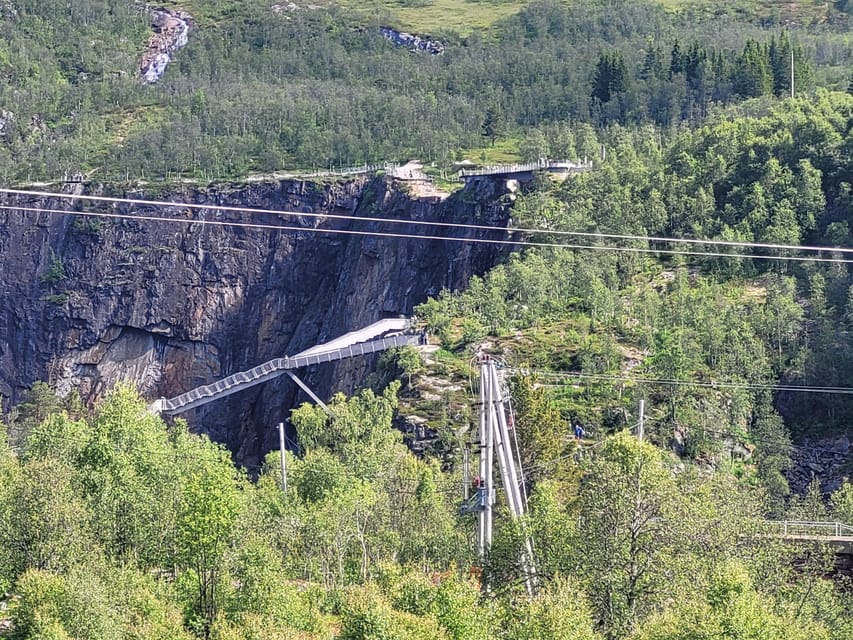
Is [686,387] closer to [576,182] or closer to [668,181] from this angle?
[668,181]

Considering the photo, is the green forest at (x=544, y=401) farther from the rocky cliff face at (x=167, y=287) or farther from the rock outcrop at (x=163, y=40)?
the rock outcrop at (x=163, y=40)

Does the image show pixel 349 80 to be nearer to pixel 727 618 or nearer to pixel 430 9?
pixel 430 9

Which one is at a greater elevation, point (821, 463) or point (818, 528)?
point (818, 528)

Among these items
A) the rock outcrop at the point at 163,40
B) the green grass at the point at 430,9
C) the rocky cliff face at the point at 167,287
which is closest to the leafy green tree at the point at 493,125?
the rocky cliff face at the point at 167,287

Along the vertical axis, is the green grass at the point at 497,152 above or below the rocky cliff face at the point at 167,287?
above

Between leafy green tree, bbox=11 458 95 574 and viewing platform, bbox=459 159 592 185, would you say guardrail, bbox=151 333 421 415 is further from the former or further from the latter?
leafy green tree, bbox=11 458 95 574

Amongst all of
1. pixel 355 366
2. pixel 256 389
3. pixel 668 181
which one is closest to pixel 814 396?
pixel 668 181

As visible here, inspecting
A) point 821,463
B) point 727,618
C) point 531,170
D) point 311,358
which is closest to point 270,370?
point 311,358
